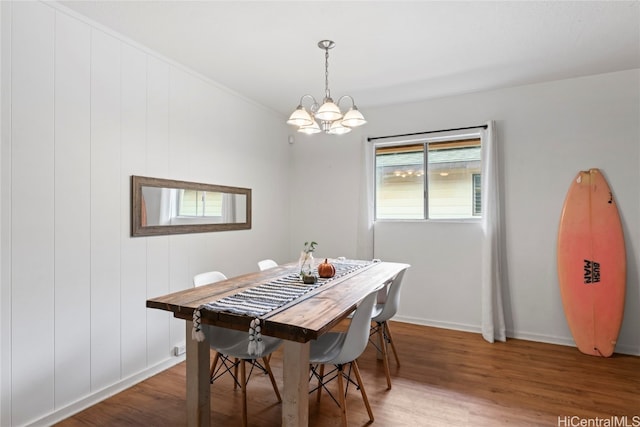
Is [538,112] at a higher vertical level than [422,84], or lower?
lower

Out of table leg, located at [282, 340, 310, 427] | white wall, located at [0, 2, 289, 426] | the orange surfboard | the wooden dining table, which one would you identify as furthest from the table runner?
the orange surfboard

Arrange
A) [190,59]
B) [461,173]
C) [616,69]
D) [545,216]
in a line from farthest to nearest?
[461,173], [545,216], [616,69], [190,59]

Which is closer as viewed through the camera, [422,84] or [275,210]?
[422,84]

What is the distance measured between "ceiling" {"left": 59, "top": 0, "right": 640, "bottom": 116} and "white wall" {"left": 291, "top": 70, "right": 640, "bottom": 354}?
0.27 metres

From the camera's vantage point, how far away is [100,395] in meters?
2.28

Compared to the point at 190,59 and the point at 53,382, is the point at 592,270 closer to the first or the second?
the point at 190,59

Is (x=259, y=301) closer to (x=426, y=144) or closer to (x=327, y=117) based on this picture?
(x=327, y=117)

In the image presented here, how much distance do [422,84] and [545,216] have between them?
5.93 ft

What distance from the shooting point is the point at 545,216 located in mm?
3328

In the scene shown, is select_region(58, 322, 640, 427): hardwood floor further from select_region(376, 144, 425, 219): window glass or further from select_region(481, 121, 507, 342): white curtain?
select_region(376, 144, 425, 219): window glass

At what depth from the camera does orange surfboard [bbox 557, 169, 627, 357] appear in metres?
2.96

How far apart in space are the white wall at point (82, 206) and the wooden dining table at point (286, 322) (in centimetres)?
78

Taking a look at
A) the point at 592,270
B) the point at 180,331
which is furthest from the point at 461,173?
the point at 180,331

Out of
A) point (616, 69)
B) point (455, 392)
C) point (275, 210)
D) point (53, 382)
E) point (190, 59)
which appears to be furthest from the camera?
point (275, 210)
